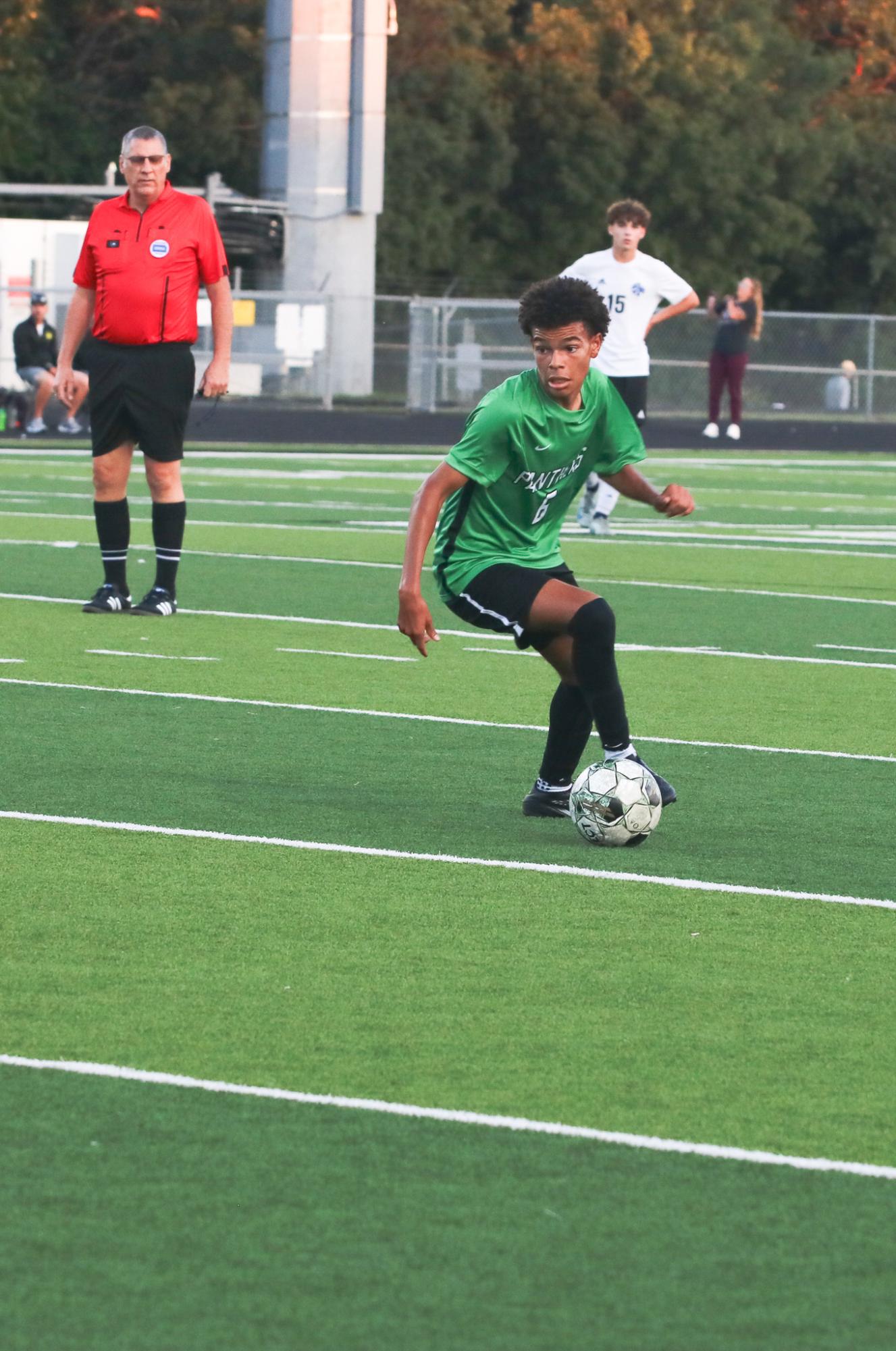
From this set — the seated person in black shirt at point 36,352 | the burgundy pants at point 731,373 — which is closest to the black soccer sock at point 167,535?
the seated person in black shirt at point 36,352

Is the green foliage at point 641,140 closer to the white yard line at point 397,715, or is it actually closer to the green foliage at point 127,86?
the green foliage at point 127,86

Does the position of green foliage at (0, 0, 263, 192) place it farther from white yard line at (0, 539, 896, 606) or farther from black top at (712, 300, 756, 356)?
white yard line at (0, 539, 896, 606)

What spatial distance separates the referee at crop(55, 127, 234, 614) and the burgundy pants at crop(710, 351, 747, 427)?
2119cm

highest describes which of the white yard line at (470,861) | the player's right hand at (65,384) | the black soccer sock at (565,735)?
the player's right hand at (65,384)

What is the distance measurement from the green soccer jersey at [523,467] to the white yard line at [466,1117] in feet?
8.65

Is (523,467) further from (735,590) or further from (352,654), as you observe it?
(735,590)

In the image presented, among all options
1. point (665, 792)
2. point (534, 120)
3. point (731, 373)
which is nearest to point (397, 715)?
point (665, 792)

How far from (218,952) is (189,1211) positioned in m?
1.72

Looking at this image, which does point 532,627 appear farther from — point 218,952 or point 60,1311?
point 60,1311

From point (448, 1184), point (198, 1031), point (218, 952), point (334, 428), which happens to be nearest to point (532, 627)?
point (218, 952)

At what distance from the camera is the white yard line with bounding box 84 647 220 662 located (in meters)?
10.6

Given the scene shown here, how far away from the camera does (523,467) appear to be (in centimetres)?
704

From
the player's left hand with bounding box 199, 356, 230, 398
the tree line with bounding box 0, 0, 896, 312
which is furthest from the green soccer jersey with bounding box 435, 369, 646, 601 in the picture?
the tree line with bounding box 0, 0, 896, 312

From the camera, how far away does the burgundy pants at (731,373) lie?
106ft
